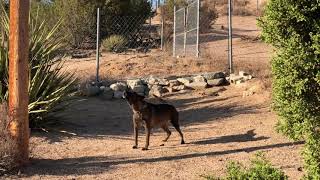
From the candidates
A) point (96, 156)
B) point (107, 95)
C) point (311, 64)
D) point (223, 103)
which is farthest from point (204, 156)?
point (107, 95)

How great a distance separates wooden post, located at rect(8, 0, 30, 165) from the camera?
321 inches

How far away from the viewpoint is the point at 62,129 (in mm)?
11203

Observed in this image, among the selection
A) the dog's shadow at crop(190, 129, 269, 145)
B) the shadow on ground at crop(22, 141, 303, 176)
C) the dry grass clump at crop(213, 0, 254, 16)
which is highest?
the dry grass clump at crop(213, 0, 254, 16)

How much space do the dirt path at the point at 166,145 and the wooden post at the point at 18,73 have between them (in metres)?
0.48

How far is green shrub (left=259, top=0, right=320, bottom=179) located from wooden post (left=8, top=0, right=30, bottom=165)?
4087 millimetres

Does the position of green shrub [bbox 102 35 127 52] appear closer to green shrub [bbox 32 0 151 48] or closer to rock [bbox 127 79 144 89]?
green shrub [bbox 32 0 151 48]

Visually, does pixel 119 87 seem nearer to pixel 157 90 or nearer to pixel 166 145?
pixel 157 90

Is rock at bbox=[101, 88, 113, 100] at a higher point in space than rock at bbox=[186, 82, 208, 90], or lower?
lower

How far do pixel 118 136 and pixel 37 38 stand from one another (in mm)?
2521

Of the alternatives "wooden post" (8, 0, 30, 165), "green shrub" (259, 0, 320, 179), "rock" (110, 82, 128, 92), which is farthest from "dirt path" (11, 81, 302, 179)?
"green shrub" (259, 0, 320, 179)

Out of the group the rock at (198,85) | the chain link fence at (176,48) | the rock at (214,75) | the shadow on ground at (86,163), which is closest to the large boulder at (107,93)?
the chain link fence at (176,48)

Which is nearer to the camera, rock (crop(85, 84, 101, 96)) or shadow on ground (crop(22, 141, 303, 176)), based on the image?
shadow on ground (crop(22, 141, 303, 176))

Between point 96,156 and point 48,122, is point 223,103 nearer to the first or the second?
point 48,122

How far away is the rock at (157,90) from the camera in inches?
606
